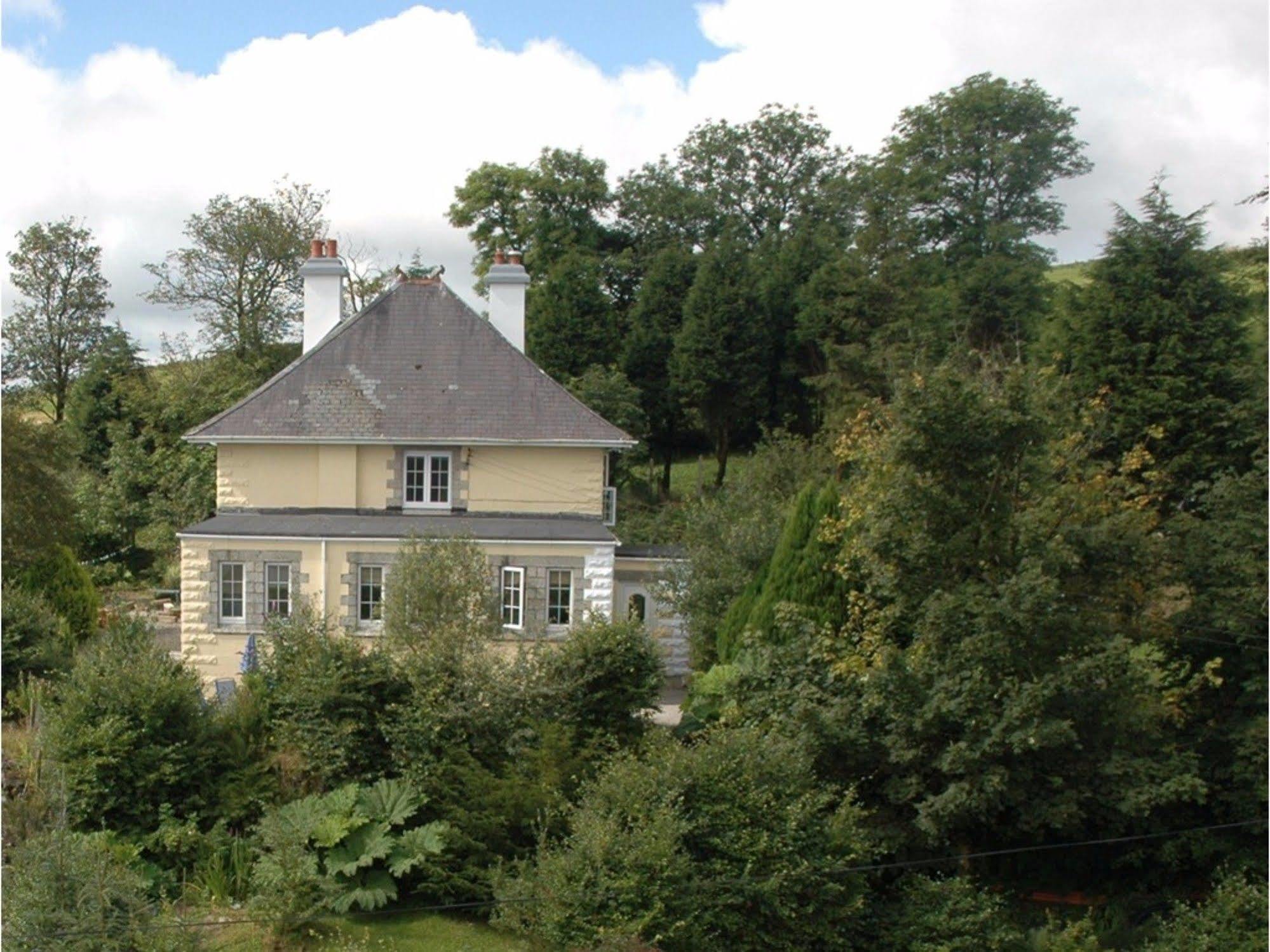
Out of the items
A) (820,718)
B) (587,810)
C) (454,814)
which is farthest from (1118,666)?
(454,814)

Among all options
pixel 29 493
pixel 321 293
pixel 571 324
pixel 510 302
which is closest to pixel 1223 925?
pixel 510 302

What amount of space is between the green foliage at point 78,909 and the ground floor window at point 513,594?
12.1 meters

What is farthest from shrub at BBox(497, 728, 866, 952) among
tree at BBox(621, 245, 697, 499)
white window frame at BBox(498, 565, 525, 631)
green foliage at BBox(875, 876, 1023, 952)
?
tree at BBox(621, 245, 697, 499)

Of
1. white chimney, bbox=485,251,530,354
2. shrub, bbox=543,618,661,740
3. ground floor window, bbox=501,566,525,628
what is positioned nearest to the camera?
shrub, bbox=543,618,661,740

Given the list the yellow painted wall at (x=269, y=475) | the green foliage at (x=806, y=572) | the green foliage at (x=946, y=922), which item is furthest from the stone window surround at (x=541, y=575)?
the green foliage at (x=946, y=922)

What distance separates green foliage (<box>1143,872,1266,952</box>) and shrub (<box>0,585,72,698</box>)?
15816mm

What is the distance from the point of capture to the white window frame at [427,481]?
84.4 feet

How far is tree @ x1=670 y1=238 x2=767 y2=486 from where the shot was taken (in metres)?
39.1

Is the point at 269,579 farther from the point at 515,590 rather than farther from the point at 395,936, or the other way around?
the point at 395,936

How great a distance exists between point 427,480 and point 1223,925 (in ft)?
55.0

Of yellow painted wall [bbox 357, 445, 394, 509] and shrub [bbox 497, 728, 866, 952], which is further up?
yellow painted wall [bbox 357, 445, 394, 509]

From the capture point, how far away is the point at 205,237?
1526 inches

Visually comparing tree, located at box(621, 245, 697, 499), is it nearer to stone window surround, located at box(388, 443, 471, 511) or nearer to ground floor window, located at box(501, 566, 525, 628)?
stone window surround, located at box(388, 443, 471, 511)

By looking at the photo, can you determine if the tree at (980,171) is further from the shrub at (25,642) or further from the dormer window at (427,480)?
the shrub at (25,642)
